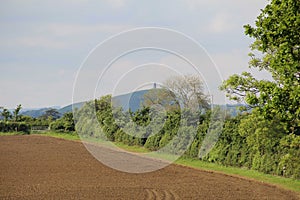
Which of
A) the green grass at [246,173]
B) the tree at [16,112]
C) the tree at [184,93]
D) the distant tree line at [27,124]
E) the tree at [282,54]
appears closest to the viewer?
the tree at [282,54]

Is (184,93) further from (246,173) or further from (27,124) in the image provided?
(27,124)

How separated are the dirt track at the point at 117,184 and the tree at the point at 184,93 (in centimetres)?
994

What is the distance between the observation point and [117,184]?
702 inches

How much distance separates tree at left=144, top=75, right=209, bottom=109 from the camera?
33.3 metres

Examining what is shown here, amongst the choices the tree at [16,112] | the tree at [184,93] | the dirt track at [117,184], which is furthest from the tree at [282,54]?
the tree at [16,112]

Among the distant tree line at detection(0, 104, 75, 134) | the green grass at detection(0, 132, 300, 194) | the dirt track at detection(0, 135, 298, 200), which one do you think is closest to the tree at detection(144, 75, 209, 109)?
the green grass at detection(0, 132, 300, 194)

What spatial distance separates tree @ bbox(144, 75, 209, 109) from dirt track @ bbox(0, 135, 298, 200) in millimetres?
9940

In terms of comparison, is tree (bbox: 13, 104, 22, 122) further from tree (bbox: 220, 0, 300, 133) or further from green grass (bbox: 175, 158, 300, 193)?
tree (bbox: 220, 0, 300, 133)

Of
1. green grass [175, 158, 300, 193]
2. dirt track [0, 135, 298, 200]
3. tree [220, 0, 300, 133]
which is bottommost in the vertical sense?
dirt track [0, 135, 298, 200]

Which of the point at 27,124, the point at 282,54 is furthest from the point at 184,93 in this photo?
the point at 27,124

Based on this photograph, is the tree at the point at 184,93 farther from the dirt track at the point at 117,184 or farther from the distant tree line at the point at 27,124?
the distant tree line at the point at 27,124

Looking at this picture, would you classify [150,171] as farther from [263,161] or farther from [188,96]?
[188,96]

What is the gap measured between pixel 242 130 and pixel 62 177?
8884mm

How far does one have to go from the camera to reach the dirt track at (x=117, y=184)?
50.1ft
